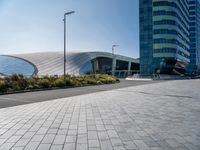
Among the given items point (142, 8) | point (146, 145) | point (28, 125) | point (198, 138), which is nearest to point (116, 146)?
point (146, 145)

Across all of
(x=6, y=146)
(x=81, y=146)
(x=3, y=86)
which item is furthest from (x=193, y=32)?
(x=6, y=146)

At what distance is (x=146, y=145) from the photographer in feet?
18.2

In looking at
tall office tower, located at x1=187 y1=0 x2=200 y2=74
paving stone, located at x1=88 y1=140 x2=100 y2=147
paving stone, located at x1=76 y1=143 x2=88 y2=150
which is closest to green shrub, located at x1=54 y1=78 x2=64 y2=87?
paving stone, located at x1=88 y1=140 x2=100 y2=147

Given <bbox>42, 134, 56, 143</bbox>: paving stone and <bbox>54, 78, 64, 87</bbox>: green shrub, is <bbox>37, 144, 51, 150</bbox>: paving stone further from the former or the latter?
<bbox>54, 78, 64, 87</bbox>: green shrub

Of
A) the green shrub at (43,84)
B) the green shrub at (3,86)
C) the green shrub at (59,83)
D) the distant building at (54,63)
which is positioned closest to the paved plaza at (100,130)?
the green shrub at (3,86)

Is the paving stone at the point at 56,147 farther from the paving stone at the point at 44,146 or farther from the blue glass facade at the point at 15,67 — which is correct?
the blue glass facade at the point at 15,67

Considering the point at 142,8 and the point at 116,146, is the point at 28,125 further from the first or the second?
the point at 142,8

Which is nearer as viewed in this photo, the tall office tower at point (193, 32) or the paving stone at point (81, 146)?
the paving stone at point (81, 146)

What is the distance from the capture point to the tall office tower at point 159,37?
74000 mm

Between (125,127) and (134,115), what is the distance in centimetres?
196

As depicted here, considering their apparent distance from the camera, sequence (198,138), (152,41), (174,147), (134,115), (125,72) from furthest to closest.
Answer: (125,72), (152,41), (134,115), (198,138), (174,147)

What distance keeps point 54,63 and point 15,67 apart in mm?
10535

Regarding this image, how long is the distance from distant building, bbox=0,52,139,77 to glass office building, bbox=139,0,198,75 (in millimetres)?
18415

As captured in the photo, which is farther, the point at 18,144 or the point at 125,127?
the point at 125,127
